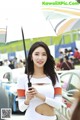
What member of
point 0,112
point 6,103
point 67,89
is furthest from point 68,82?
point 0,112

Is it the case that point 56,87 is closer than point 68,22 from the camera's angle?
Yes

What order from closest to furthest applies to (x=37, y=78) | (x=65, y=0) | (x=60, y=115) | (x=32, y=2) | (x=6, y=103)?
(x=37, y=78) → (x=32, y=2) → (x=6, y=103) → (x=60, y=115) → (x=65, y=0)

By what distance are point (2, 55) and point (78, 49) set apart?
230 cm

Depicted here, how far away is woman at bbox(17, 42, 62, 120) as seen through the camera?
241 cm

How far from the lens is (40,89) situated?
2459 millimetres

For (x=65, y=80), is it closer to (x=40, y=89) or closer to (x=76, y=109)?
(x=40, y=89)

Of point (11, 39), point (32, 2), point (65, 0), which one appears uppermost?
point (65, 0)

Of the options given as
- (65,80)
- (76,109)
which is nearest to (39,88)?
(76,109)

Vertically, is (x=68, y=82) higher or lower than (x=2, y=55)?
lower

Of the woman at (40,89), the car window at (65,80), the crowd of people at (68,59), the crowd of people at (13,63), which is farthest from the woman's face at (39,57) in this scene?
the crowd of people at (13,63)

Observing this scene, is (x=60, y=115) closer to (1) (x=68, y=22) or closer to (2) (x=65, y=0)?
(1) (x=68, y=22)

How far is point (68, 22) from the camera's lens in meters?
8.80

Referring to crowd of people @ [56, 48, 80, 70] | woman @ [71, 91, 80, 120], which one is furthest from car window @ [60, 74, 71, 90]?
woman @ [71, 91, 80, 120]

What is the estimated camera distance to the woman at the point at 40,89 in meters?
2.41
